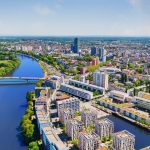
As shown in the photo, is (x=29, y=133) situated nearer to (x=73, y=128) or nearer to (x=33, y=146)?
(x=33, y=146)

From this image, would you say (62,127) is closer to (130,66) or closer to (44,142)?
(44,142)

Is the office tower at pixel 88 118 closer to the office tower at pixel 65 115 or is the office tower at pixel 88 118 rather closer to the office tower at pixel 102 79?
the office tower at pixel 65 115

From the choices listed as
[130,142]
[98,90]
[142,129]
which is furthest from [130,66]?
[130,142]

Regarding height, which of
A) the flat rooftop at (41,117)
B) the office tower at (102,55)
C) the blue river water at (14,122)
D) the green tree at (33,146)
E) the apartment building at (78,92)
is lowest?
the blue river water at (14,122)

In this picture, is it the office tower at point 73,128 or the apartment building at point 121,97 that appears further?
the apartment building at point 121,97

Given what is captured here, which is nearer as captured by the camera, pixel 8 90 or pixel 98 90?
pixel 98 90

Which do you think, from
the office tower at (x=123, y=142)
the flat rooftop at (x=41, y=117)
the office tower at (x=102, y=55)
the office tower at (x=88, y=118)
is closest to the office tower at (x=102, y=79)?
the office tower at (x=88, y=118)

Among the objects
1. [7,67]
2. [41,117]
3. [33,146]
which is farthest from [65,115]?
[7,67]

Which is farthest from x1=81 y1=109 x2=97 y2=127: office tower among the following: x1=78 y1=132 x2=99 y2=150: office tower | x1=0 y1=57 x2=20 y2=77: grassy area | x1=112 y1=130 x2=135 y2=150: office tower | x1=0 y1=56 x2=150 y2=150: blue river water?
x1=0 y1=57 x2=20 y2=77: grassy area

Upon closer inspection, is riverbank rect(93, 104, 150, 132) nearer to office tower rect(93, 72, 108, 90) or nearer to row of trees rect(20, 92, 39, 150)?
office tower rect(93, 72, 108, 90)
